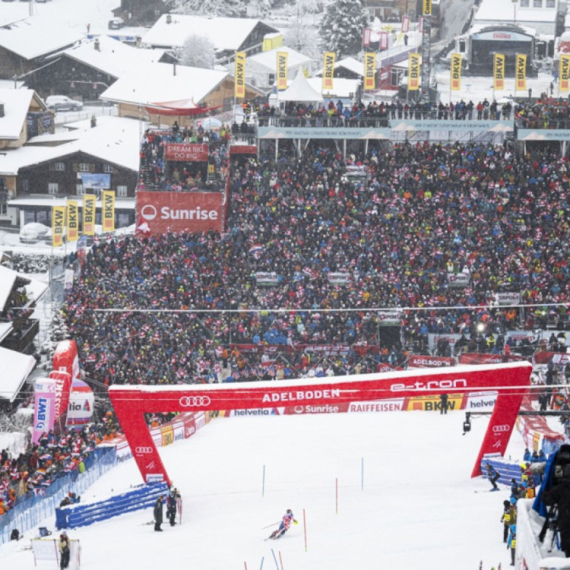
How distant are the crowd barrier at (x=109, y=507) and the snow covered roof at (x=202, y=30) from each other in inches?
2474

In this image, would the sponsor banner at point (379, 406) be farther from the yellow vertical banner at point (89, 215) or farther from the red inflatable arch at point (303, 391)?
the yellow vertical banner at point (89, 215)

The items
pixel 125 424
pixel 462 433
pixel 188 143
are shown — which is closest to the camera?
pixel 125 424

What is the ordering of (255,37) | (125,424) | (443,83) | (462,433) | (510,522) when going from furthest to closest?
(255,37) → (443,83) → (462,433) → (125,424) → (510,522)

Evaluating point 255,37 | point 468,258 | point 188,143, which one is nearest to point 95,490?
point 468,258

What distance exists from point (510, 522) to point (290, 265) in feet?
64.0

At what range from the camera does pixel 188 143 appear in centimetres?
4784

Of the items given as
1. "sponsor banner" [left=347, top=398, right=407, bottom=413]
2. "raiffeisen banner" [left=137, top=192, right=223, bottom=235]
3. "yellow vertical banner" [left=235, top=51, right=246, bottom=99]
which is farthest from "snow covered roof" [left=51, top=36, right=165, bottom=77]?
"sponsor banner" [left=347, top=398, right=407, bottom=413]

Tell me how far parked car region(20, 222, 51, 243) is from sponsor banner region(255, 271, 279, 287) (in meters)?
18.1

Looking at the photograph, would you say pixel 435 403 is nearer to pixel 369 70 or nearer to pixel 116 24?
pixel 369 70

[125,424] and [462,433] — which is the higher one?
[125,424]

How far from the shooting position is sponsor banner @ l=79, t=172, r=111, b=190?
207 ft

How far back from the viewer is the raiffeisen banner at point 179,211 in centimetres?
4606

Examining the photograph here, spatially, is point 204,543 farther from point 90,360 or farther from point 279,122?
point 279,122

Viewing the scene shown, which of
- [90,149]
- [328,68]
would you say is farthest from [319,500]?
[328,68]
